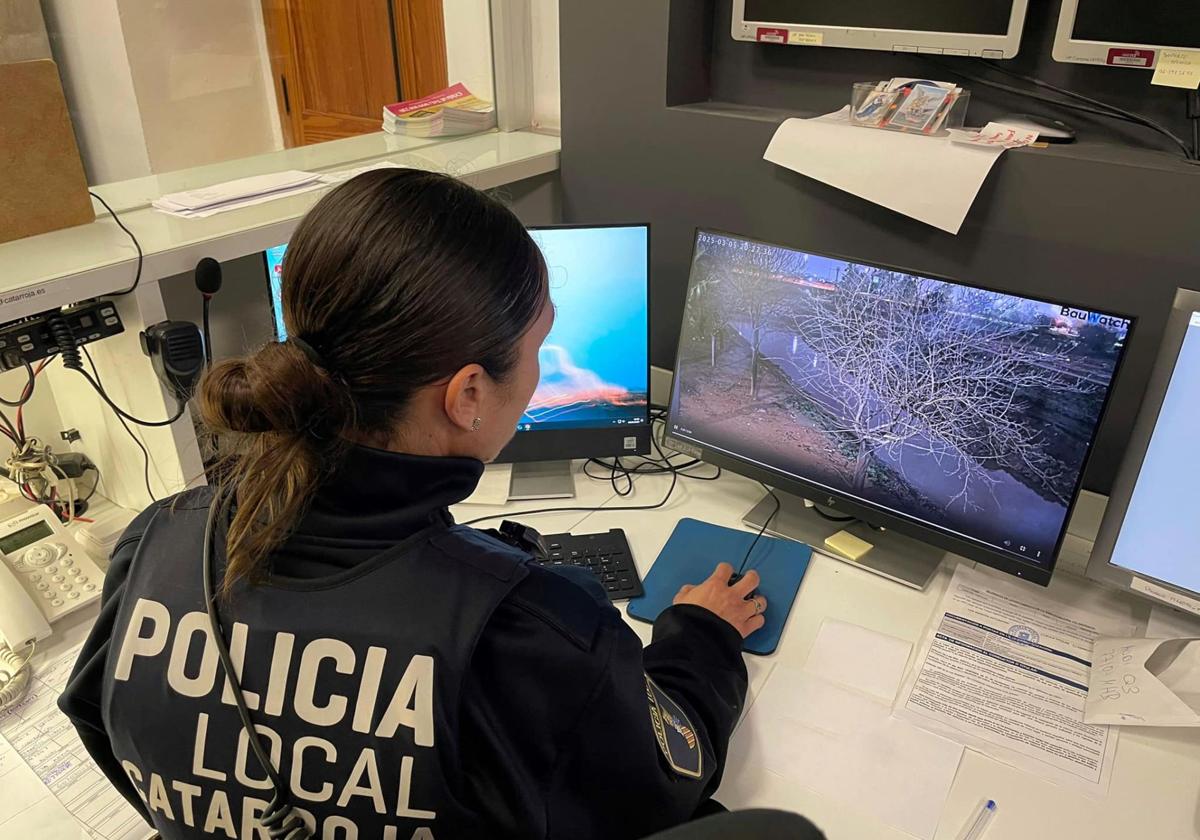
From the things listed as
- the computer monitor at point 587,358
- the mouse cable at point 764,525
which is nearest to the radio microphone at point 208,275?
the computer monitor at point 587,358

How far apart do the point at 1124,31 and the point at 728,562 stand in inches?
36.3

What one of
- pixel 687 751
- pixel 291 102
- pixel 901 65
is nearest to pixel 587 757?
pixel 687 751

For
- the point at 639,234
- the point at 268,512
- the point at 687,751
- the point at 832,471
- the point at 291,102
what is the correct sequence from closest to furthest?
the point at 268,512 < the point at 687,751 < the point at 832,471 < the point at 639,234 < the point at 291,102

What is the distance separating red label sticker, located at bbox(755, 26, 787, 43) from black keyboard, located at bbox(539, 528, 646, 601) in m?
0.89

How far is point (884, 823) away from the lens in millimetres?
886

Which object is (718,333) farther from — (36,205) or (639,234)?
(36,205)

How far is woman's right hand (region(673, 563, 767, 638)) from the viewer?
3.60ft

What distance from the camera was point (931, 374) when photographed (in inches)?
44.9

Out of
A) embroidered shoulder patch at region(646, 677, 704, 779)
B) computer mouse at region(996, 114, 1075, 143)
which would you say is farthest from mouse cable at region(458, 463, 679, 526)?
computer mouse at region(996, 114, 1075, 143)

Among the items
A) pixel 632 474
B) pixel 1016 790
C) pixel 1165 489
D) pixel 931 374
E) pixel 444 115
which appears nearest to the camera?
pixel 1016 790

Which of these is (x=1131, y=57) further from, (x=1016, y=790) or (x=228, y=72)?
(x=228, y=72)

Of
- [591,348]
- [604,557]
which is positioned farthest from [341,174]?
[604,557]

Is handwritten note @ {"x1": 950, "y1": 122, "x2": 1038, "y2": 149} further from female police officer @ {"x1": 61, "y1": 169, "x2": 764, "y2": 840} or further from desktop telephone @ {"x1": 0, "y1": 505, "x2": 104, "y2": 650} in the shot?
desktop telephone @ {"x1": 0, "y1": 505, "x2": 104, "y2": 650}

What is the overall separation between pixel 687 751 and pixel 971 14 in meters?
1.14
